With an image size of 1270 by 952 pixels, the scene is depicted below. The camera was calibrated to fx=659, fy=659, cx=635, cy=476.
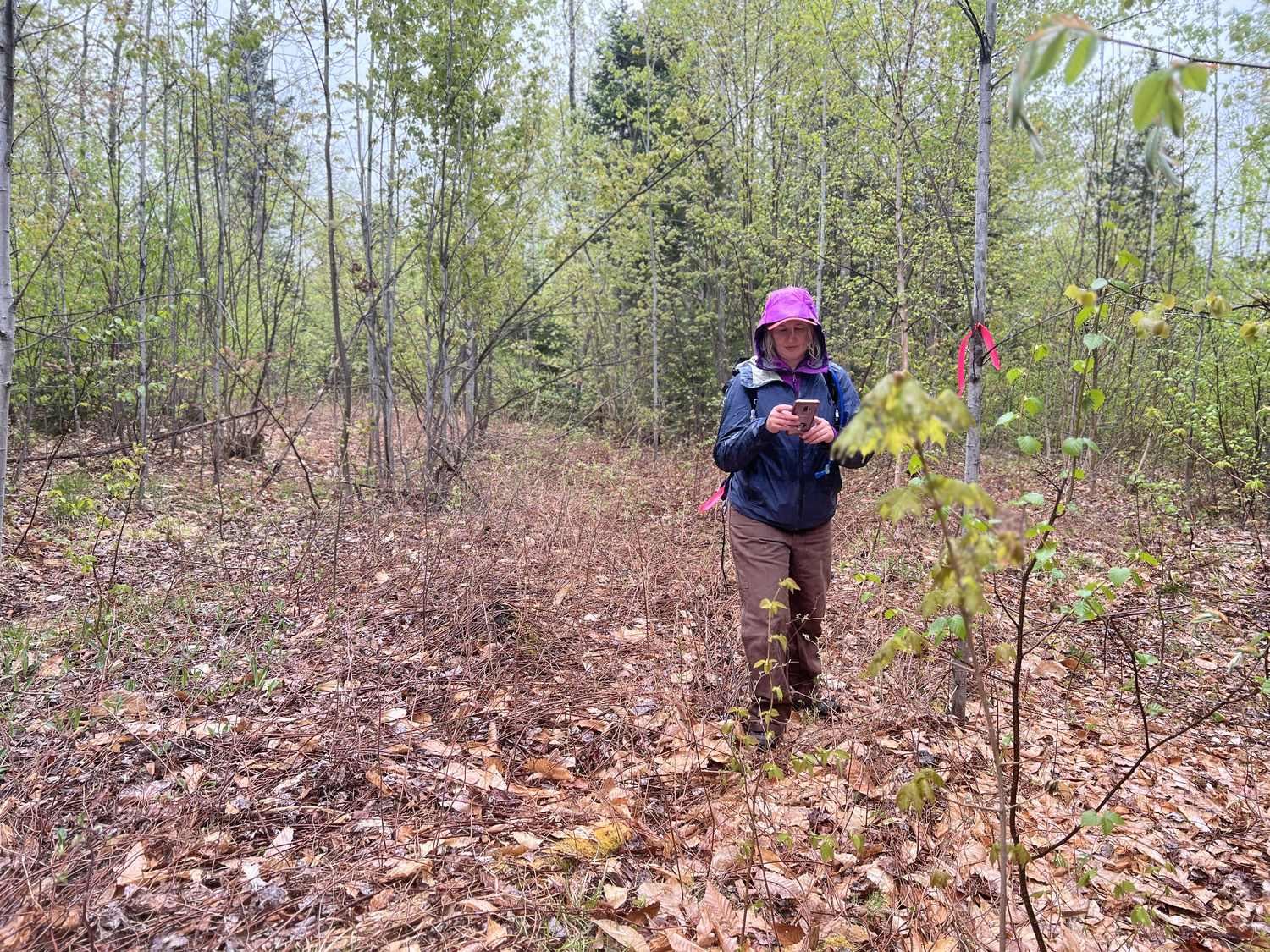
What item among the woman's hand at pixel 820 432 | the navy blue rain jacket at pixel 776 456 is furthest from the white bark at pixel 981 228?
the woman's hand at pixel 820 432

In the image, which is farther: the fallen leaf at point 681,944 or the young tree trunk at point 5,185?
the young tree trunk at point 5,185

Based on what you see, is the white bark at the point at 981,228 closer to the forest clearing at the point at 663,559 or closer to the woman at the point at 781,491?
the forest clearing at the point at 663,559

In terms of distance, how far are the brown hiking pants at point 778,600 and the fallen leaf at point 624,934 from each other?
1.07m

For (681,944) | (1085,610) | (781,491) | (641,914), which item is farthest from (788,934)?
(781,491)

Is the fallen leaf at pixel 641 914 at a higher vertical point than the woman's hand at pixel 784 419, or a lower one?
lower

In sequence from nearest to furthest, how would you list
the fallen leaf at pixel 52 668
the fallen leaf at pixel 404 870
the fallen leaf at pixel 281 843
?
the fallen leaf at pixel 404 870 < the fallen leaf at pixel 281 843 < the fallen leaf at pixel 52 668

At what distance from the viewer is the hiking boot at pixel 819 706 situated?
2.87m

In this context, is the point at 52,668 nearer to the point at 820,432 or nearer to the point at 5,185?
the point at 5,185

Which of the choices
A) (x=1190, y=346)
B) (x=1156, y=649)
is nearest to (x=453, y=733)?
(x=1156, y=649)

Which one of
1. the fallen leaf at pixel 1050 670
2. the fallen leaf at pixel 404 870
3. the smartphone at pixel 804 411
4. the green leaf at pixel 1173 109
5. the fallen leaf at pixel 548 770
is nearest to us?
the green leaf at pixel 1173 109

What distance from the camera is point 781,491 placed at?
2846 mm

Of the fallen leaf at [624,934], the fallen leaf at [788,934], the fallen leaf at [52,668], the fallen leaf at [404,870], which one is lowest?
the fallen leaf at [788,934]

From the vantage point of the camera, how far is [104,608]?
4129 millimetres

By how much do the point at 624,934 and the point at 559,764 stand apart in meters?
0.97
